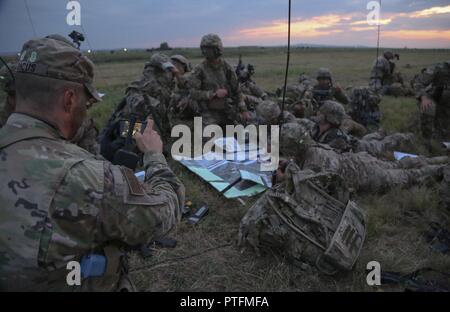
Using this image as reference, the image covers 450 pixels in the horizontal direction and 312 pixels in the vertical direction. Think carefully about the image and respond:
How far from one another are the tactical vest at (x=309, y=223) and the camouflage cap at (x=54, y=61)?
192 cm

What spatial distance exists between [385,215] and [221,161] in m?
2.36

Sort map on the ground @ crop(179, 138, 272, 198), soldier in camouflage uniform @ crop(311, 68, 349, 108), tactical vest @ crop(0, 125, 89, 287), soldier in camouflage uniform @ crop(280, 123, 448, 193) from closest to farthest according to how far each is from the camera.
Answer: tactical vest @ crop(0, 125, 89, 287) → soldier in camouflage uniform @ crop(280, 123, 448, 193) → map on the ground @ crop(179, 138, 272, 198) → soldier in camouflage uniform @ crop(311, 68, 349, 108)

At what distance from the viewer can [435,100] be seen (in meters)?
6.77

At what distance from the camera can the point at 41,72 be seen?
1.63 metres

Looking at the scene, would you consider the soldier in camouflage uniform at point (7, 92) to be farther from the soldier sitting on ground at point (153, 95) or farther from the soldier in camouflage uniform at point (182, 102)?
the soldier in camouflage uniform at point (182, 102)

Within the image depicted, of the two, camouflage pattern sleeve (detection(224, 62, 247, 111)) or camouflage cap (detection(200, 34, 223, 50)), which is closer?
camouflage cap (detection(200, 34, 223, 50))

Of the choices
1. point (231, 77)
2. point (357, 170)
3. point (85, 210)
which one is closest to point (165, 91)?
point (231, 77)

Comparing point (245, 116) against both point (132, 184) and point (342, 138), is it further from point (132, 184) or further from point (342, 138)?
point (132, 184)

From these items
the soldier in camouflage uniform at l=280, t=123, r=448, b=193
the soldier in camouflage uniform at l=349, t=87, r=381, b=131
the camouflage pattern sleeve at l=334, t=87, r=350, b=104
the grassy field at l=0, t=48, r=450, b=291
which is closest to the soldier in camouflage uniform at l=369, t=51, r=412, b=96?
the camouflage pattern sleeve at l=334, t=87, r=350, b=104

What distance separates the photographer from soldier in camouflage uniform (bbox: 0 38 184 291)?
58.0 inches

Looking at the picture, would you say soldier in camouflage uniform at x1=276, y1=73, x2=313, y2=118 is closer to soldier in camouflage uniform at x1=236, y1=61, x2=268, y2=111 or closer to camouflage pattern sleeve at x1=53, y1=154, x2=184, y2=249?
soldier in camouflage uniform at x1=236, y1=61, x2=268, y2=111

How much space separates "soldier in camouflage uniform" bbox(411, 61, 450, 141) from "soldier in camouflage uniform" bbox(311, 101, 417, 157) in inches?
24.5
